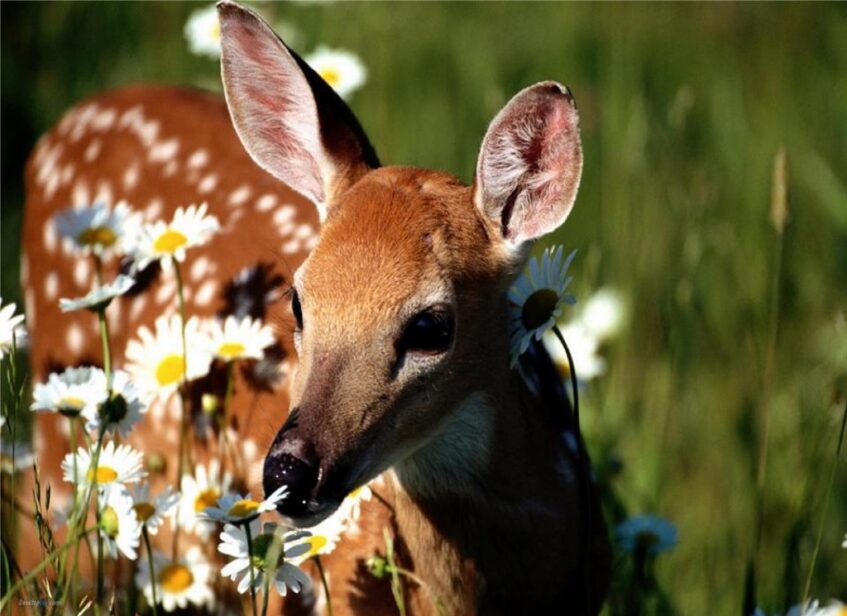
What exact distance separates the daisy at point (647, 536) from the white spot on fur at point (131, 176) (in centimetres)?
165

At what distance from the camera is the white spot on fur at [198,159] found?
4.20 metres

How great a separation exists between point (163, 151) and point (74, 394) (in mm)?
1614

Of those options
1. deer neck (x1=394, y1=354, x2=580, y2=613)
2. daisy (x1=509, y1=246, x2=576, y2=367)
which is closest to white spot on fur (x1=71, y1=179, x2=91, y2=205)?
deer neck (x1=394, y1=354, x2=580, y2=613)

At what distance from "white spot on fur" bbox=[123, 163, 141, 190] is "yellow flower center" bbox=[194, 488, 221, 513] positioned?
1320mm

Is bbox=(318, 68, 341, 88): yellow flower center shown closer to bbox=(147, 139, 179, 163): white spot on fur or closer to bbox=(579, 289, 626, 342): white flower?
bbox=(147, 139, 179, 163): white spot on fur

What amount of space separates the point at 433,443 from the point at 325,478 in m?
0.46

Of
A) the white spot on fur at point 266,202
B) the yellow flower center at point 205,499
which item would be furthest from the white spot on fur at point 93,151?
the yellow flower center at point 205,499

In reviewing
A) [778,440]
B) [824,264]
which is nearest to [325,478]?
[778,440]

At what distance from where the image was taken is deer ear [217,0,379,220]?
3125 mm

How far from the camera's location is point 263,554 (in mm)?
2488


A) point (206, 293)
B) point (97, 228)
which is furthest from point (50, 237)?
point (97, 228)

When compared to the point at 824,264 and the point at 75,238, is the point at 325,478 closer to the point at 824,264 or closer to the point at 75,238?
the point at 75,238

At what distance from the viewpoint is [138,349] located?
340 centimetres

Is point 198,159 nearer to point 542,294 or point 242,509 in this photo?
point 542,294
